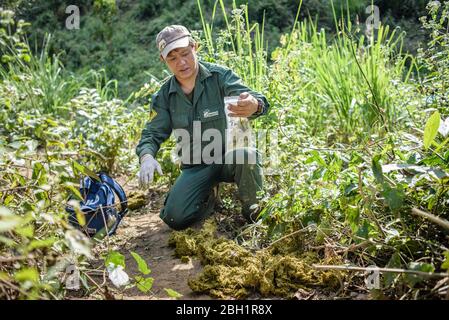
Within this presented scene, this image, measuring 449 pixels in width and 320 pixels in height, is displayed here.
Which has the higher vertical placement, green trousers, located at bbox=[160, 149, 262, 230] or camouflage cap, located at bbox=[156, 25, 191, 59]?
camouflage cap, located at bbox=[156, 25, 191, 59]

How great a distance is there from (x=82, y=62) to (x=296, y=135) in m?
4.23

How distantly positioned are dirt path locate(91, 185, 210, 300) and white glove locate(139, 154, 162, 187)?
38 cm

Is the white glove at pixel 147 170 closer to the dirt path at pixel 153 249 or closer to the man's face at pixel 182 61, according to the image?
the dirt path at pixel 153 249

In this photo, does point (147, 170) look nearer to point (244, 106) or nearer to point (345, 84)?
point (244, 106)

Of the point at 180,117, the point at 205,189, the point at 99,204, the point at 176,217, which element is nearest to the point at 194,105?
the point at 180,117

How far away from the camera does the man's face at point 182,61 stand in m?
3.26

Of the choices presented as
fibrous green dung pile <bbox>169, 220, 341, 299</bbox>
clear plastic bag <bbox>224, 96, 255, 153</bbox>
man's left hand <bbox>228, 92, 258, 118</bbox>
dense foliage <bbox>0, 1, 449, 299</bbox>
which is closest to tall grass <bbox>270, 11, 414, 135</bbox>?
dense foliage <bbox>0, 1, 449, 299</bbox>

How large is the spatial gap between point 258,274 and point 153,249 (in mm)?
922

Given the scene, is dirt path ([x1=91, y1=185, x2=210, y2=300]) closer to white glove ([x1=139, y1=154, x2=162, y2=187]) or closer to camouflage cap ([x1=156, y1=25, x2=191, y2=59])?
white glove ([x1=139, y1=154, x2=162, y2=187])

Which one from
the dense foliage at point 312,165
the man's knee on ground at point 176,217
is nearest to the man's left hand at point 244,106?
the dense foliage at point 312,165

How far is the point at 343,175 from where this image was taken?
235 centimetres

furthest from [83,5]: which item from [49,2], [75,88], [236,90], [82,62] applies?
[236,90]

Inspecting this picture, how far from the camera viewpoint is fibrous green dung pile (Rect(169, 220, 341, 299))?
243 cm
